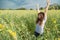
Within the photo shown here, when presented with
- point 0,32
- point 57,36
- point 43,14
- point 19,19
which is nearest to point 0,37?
point 0,32

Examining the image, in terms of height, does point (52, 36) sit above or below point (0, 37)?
below

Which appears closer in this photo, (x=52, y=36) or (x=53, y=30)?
(x=52, y=36)

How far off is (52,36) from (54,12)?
2999 millimetres

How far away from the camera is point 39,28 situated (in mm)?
7098

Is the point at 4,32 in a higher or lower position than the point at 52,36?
higher

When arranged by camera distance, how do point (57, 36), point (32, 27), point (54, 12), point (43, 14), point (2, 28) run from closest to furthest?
1. point (2, 28)
2. point (43, 14)
3. point (57, 36)
4. point (32, 27)
5. point (54, 12)

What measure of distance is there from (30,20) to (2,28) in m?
4.10

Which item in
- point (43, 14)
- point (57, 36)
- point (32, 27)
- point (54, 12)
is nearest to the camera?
point (43, 14)

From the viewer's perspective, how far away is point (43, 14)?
23.0ft

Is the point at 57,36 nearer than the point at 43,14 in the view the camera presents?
No

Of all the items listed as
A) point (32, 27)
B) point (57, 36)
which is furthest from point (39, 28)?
point (32, 27)

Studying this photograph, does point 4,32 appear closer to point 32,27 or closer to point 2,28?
point 2,28

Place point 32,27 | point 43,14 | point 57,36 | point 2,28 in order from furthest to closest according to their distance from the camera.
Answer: point 32,27
point 57,36
point 43,14
point 2,28

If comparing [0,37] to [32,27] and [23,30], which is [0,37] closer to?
[23,30]
